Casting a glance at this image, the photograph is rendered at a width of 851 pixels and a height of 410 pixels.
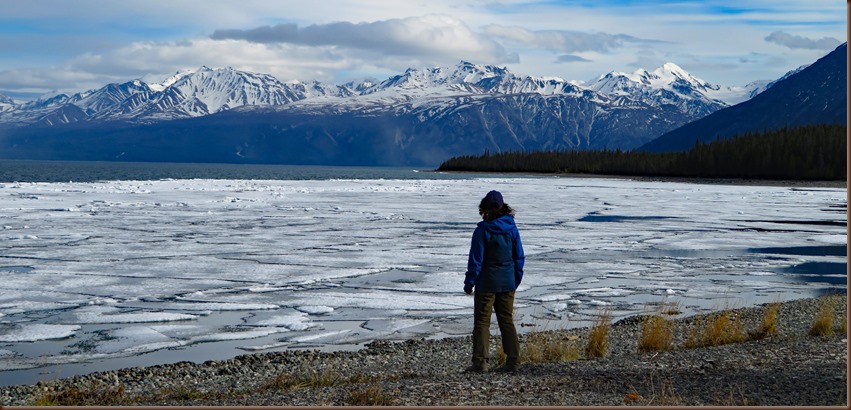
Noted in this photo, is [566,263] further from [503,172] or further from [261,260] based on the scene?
[503,172]

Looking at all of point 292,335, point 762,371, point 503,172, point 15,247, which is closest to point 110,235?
point 15,247

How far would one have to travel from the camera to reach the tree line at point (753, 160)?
12219 cm

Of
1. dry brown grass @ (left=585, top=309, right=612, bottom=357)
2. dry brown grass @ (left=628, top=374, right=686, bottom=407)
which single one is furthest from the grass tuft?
dry brown grass @ (left=585, top=309, right=612, bottom=357)

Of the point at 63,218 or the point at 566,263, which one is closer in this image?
the point at 566,263

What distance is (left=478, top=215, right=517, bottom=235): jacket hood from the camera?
10.9m

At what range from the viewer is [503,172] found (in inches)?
7466

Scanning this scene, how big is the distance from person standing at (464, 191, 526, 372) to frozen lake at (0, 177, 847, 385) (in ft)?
10.1

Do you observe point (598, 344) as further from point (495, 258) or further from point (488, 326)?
point (495, 258)

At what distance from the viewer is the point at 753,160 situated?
132750 millimetres

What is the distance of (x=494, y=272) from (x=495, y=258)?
18 cm

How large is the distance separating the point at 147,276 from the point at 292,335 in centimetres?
657

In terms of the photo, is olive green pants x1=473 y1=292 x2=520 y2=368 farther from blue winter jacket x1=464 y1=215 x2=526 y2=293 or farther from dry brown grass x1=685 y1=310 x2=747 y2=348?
dry brown grass x1=685 y1=310 x2=747 y2=348

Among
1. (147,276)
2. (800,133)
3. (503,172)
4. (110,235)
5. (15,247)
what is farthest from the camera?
(503,172)

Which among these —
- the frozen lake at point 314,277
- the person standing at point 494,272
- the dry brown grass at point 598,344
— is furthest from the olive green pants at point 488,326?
the frozen lake at point 314,277
